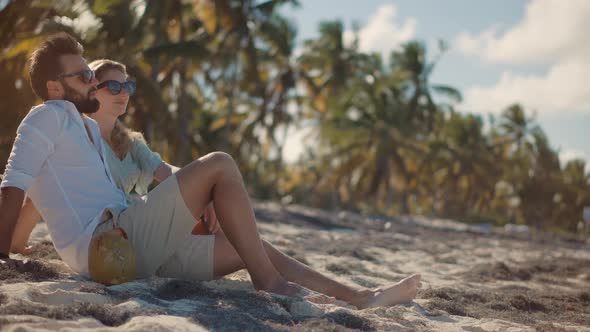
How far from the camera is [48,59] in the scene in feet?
9.20

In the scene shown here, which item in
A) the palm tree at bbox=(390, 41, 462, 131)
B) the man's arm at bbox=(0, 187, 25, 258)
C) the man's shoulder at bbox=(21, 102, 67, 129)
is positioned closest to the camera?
the man's arm at bbox=(0, 187, 25, 258)

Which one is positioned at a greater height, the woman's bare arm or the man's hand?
the woman's bare arm

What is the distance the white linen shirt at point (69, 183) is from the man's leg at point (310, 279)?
1.80 feet

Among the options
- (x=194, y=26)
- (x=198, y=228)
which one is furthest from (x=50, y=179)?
(x=194, y=26)

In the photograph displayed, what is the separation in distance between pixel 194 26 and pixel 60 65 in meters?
17.8

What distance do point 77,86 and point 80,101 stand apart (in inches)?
2.9

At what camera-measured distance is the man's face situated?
2822 millimetres

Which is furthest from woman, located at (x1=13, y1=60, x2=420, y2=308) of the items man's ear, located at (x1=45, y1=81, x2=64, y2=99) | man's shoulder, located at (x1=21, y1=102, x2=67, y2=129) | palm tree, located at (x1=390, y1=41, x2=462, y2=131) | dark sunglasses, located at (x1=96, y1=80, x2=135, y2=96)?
palm tree, located at (x1=390, y1=41, x2=462, y2=131)

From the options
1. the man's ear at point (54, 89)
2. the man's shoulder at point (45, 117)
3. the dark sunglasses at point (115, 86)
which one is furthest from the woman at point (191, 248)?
the man's shoulder at point (45, 117)

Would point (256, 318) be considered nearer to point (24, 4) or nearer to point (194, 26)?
point (24, 4)

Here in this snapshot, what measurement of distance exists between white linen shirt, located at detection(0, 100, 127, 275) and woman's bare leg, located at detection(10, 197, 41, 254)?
0.20 metres

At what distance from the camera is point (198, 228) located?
10.2ft

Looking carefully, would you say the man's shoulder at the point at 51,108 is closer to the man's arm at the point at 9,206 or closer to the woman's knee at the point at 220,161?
the man's arm at the point at 9,206

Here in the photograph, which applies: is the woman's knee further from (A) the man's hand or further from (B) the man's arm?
(B) the man's arm
